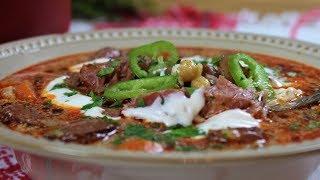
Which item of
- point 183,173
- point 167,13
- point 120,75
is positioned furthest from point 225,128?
point 167,13

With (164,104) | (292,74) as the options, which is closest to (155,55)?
(164,104)

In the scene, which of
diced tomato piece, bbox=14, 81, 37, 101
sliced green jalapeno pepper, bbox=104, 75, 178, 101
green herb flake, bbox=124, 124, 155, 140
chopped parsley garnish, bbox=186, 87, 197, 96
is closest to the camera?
green herb flake, bbox=124, 124, 155, 140

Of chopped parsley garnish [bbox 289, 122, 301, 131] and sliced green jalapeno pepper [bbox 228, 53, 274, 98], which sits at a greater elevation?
sliced green jalapeno pepper [bbox 228, 53, 274, 98]

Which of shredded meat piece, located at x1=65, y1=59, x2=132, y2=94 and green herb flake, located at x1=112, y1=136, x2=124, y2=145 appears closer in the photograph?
green herb flake, located at x1=112, y1=136, x2=124, y2=145

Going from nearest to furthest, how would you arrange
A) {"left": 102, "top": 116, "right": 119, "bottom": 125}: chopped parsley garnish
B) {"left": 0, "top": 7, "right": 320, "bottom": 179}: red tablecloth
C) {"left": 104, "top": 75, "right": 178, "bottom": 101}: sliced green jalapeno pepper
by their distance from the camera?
{"left": 102, "top": 116, "right": 119, "bottom": 125}: chopped parsley garnish < {"left": 104, "top": 75, "right": 178, "bottom": 101}: sliced green jalapeno pepper < {"left": 0, "top": 7, "right": 320, "bottom": 179}: red tablecloth

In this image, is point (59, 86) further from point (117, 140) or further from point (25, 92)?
point (117, 140)

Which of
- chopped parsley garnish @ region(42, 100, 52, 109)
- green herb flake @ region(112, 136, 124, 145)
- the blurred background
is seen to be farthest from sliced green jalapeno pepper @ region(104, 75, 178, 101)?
the blurred background

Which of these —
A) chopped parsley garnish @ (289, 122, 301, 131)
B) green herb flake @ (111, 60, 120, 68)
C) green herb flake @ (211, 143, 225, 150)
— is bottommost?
green herb flake @ (211, 143, 225, 150)

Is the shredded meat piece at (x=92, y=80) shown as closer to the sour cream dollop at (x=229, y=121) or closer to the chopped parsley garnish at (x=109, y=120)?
the chopped parsley garnish at (x=109, y=120)

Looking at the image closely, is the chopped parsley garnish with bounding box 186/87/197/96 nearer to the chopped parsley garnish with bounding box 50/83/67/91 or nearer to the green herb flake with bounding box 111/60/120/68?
the green herb flake with bounding box 111/60/120/68
